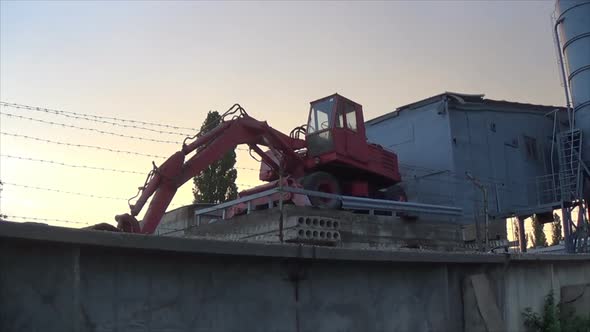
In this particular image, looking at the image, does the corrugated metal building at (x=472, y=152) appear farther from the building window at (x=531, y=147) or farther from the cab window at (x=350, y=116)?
the cab window at (x=350, y=116)

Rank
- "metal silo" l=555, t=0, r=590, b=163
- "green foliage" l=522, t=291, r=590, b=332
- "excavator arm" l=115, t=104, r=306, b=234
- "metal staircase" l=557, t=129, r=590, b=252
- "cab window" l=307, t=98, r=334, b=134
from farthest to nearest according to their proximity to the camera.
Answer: "metal silo" l=555, t=0, r=590, b=163 < "metal staircase" l=557, t=129, r=590, b=252 < "cab window" l=307, t=98, r=334, b=134 < "excavator arm" l=115, t=104, r=306, b=234 < "green foliage" l=522, t=291, r=590, b=332

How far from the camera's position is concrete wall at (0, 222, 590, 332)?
4.82 m

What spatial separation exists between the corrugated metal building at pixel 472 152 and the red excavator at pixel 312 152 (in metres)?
2.76

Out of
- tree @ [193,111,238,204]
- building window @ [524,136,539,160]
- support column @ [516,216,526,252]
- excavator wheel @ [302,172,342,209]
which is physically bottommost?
support column @ [516,216,526,252]

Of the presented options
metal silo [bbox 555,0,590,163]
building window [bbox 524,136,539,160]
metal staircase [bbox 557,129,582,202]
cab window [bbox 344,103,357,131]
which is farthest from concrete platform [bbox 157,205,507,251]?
metal silo [bbox 555,0,590,163]

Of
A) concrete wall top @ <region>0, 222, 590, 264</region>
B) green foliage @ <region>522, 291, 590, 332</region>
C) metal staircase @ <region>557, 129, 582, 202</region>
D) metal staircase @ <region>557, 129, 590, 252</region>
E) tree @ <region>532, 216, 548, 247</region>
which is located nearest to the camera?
concrete wall top @ <region>0, 222, 590, 264</region>

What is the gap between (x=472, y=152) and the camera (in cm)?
1998

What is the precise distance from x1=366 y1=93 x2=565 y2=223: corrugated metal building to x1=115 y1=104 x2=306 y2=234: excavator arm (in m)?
5.67

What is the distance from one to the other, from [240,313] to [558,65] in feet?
60.0

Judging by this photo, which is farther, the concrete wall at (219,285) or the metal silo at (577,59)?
the metal silo at (577,59)

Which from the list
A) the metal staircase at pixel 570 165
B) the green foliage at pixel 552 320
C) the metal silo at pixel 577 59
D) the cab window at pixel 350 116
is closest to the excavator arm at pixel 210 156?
the cab window at pixel 350 116

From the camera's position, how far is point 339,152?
51.6 ft

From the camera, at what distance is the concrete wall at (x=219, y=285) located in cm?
482

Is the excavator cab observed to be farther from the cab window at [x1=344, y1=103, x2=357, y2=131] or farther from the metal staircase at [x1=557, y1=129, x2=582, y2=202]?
the metal staircase at [x1=557, y1=129, x2=582, y2=202]
